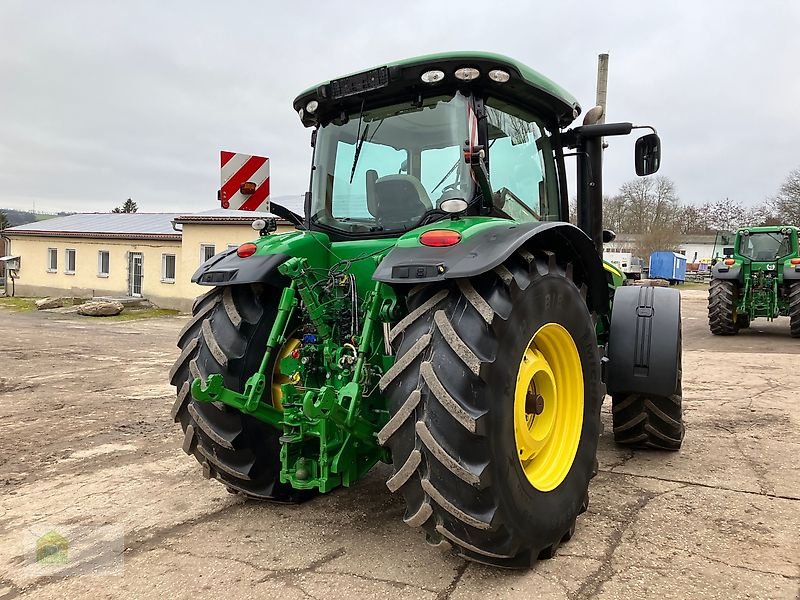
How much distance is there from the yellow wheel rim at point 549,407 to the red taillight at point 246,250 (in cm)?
162

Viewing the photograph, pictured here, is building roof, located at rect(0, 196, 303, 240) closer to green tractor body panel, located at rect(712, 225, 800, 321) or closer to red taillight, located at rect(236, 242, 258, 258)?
green tractor body panel, located at rect(712, 225, 800, 321)

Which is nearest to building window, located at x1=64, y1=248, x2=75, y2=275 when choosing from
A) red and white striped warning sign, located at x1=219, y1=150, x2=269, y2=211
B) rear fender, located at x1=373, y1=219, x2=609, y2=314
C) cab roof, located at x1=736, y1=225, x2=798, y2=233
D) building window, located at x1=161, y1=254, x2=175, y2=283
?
building window, located at x1=161, y1=254, x2=175, y2=283

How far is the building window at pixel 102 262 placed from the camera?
24.3 m

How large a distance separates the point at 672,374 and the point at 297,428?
256 centimetres

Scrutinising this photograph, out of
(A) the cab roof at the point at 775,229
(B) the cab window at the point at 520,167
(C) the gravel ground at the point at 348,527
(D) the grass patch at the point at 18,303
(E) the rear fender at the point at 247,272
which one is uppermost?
(A) the cab roof at the point at 775,229

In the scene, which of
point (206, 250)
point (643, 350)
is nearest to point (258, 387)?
point (643, 350)

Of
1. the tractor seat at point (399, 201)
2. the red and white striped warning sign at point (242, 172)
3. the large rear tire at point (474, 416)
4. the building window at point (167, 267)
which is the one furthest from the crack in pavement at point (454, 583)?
the building window at point (167, 267)

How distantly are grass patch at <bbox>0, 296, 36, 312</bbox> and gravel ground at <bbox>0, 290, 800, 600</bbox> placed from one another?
1738cm

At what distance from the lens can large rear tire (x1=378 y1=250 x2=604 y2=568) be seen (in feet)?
7.98

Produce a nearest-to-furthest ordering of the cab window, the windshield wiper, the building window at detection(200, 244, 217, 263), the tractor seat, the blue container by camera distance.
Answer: the tractor seat, the cab window, the windshield wiper, the building window at detection(200, 244, 217, 263), the blue container

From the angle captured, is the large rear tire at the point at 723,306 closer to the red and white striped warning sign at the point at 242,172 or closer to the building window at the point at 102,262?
the red and white striped warning sign at the point at 242,172

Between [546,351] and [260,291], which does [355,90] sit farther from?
[546,351]

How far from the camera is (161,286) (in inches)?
873

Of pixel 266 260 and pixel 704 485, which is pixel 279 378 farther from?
pixel 704 485
